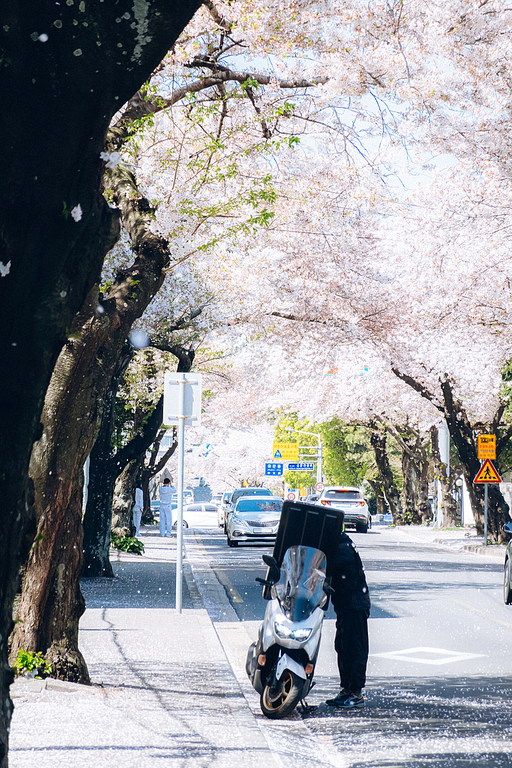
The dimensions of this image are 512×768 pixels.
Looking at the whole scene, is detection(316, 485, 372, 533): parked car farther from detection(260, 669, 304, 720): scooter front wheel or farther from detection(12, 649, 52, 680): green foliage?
detection(260, 669, 304, 720): scooter front wheel

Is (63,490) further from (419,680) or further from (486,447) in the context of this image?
(486,447)

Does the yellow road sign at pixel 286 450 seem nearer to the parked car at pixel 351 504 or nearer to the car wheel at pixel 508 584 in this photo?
the parked car at pixel 351 504

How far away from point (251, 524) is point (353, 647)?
22.0 meters

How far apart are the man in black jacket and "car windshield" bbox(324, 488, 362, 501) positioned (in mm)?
31419

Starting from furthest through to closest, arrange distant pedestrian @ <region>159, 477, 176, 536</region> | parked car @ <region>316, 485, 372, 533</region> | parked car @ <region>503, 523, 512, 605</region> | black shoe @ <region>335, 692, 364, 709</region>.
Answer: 1. parked car @ <region>316, 485, 372, 533</region>
2. distant pedestrian @ <region>159, 477, 176, 536</region>
3. parked car @ <region>503, 523, 512, 605</region>
4. black shoe @ <region>335, 692, 364, 709</region>

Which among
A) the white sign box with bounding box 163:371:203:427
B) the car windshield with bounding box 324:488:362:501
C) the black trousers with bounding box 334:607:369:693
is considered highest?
the white sign box with bounding box 163:371:203:427

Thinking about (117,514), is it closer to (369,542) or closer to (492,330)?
(369,542)

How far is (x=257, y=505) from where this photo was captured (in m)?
30.1

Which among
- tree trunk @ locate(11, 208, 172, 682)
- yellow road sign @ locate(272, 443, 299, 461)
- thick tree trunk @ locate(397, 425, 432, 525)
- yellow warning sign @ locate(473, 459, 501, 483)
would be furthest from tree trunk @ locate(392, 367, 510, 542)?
yellow road sign @ locate(272, 443, 299, 461)

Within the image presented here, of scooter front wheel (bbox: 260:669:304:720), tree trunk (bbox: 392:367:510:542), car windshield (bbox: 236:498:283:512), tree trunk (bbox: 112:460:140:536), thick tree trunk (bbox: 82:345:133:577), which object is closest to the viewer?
scooter front wheel (bbox: 260:669:304:720)

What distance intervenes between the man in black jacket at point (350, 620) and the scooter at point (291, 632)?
18 cm

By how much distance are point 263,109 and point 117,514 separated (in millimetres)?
15466

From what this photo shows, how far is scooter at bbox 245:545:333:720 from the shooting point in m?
6.47

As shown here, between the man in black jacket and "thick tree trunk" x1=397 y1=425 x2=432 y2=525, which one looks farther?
"thick tree trunk" x1=397 y1=425 x2=432 y2=525
